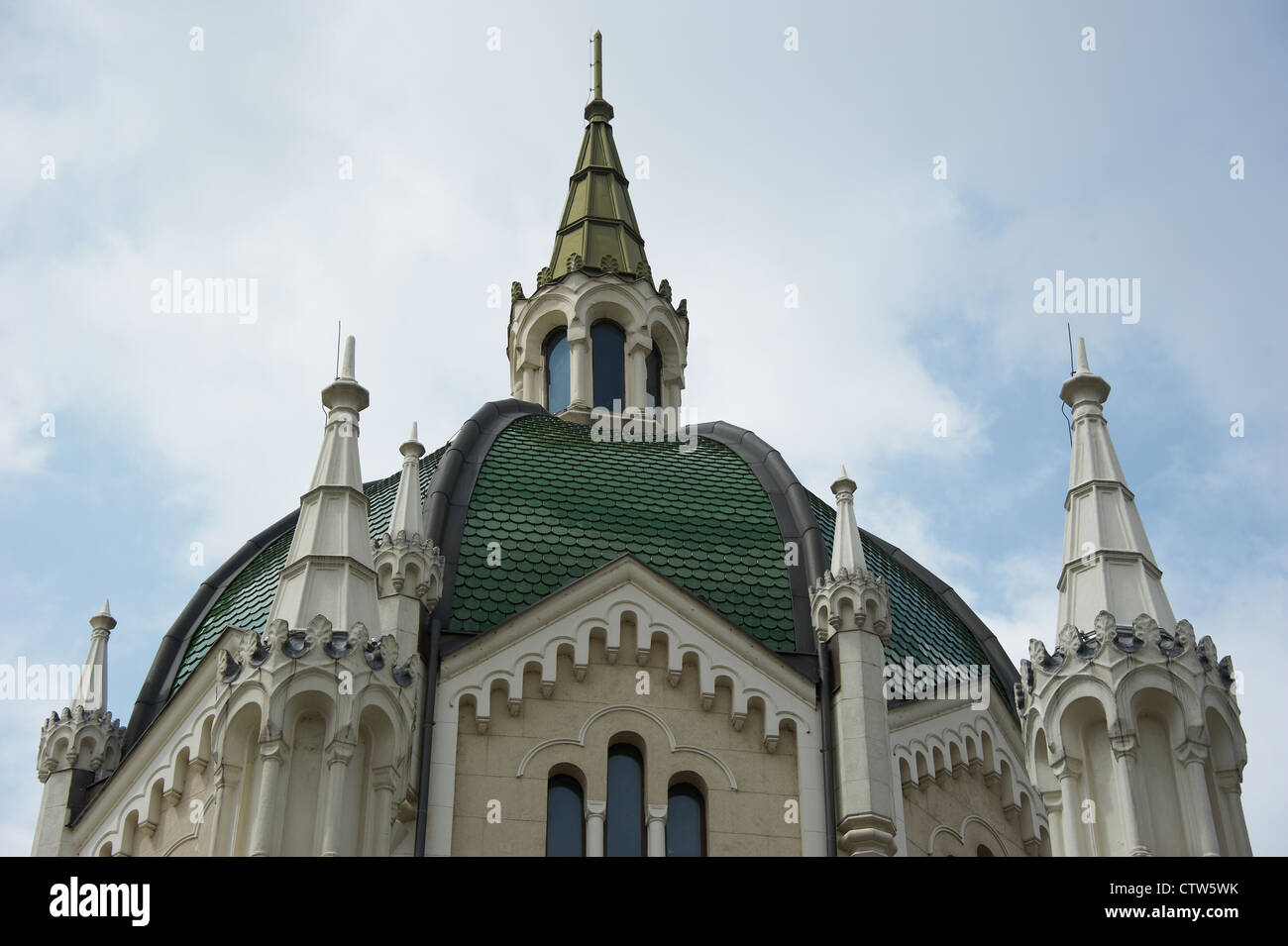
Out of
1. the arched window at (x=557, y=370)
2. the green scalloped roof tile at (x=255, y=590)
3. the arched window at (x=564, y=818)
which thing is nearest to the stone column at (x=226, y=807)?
the arched window at (x=564, y=818)

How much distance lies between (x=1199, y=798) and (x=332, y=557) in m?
9.28

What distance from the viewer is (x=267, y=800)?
1966cm

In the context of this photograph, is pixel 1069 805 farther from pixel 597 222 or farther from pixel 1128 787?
pixel 597 222

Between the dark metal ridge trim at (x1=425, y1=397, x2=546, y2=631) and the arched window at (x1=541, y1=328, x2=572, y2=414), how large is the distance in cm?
537

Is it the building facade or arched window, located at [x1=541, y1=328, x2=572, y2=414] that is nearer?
the building facade

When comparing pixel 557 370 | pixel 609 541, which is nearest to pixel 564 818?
pixel 609 541

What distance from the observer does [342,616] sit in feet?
69.9

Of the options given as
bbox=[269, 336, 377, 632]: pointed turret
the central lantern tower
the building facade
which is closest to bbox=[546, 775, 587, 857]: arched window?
the building facade

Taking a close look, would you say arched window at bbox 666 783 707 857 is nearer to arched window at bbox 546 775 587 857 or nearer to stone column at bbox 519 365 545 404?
arched window at bbox 546 775 587 857

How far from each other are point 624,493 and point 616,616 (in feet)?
11.8

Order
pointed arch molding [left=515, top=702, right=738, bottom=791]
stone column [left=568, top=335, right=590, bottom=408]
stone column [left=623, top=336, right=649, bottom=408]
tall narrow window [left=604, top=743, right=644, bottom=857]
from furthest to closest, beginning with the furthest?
1. stone column [left=623, top=336, right=649, bottom=408]
2. stone column [left=568, top=335, right=590, bottom=408]
3. pointed arch molding [left=515, top=702, right=738, bottom=791]
4. tall narrow window [left=604, top=743, right=644, bottom=857]

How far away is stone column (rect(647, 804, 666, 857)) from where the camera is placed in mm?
24641

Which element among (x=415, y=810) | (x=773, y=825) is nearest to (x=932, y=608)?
(x=773, y=825)
